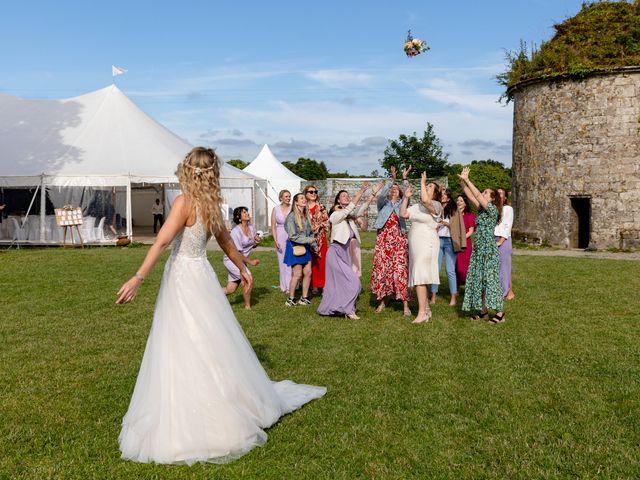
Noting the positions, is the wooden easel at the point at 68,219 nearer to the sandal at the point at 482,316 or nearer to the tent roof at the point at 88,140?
the tent roof at the point at 88,140

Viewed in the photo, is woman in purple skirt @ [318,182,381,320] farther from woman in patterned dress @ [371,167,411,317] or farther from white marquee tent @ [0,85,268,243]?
white marquee tent @ [0,85,268,243]

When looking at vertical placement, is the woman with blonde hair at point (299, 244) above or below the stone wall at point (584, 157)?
below

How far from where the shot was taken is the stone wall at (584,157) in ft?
67.9

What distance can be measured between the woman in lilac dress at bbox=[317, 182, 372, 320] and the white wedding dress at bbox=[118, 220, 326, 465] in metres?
4.70

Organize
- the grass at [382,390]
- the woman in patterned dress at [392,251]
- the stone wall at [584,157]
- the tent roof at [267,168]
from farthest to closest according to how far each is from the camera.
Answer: the tent roof at [267,168] → the stone wall at [584,157] → the woman in patterned dress at [392,251] → the grass at [382,390]

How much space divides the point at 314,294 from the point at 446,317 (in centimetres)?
294

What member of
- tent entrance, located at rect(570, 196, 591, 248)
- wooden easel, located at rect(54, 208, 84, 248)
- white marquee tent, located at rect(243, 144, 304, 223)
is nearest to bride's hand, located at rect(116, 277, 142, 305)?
wooden easel, located at rect(54, 208, 84, 248)

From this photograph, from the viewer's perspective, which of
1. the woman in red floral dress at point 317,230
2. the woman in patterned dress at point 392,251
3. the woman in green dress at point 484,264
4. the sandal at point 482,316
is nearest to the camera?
the woman in green dress at point 484,264

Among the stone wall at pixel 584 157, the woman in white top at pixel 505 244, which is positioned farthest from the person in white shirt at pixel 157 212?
the woman in white top at pixel 505 244

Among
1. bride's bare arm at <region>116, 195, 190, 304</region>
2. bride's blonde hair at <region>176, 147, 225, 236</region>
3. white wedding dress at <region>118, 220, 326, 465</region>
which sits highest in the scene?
bride's blonde hair at <region>176, 147, 225, 236</region>

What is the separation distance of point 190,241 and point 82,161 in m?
20.2

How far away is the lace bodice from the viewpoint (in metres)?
4.61

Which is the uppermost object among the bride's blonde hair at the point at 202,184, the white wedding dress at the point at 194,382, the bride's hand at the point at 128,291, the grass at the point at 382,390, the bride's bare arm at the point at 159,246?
the bride's blonde hair at the point at 202,184

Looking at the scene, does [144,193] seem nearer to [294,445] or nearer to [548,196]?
[548,196]
